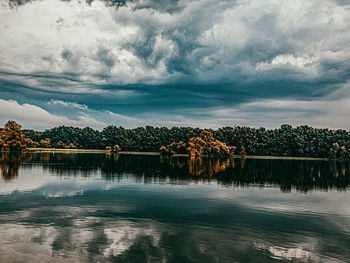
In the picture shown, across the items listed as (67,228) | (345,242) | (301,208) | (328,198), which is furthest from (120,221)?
(328,198)

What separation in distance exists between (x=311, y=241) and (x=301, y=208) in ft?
28.8

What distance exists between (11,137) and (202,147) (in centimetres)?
7536

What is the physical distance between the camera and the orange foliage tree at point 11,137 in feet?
345

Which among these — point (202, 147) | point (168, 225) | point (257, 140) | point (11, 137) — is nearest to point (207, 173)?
point (168, 225)

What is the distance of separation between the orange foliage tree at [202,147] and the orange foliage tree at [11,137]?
57.1m

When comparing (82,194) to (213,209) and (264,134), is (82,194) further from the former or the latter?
(264,134)

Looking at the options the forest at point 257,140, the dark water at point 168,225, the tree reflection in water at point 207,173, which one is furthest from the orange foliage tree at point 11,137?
the dark water at point 168,225

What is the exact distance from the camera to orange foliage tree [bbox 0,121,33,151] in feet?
345

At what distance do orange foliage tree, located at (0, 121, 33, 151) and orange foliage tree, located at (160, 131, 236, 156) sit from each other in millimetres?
57137

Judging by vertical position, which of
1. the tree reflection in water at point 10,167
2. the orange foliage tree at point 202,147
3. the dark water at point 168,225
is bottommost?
the dark water at point 168,225

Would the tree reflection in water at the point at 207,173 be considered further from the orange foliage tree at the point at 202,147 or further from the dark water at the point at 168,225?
the orange foliage tree at the point at 202,147

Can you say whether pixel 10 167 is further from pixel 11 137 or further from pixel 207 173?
pixel 11 137

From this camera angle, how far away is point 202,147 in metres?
131

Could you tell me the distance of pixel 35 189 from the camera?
96.3 ft
